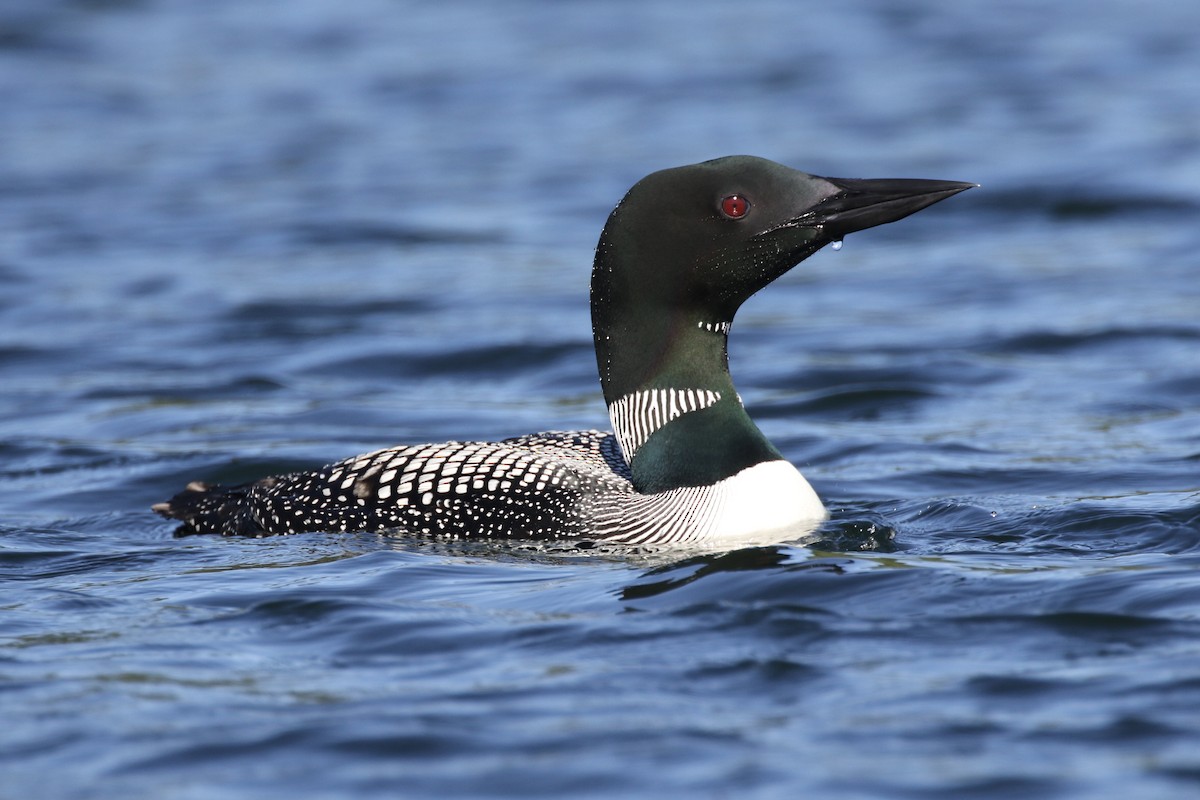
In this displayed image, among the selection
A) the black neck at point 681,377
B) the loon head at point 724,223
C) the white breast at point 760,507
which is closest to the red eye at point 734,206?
the loon head at point 724,223

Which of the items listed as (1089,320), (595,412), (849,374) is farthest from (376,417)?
(1089,320)

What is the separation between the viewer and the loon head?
5.36 meters

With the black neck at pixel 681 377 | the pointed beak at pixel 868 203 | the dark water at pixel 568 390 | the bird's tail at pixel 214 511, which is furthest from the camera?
the bird's tail at pixel 214 511

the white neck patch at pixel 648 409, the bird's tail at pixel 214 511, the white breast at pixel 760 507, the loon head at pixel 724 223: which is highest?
the loon head at pixel 724 223

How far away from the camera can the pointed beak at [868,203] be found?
17.5 feet

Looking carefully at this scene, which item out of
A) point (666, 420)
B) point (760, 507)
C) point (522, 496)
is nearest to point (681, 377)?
point (666, 420)

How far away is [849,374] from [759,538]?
319cm

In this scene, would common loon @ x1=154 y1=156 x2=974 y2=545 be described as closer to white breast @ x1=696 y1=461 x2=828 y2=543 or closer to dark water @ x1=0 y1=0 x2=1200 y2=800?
white breast @ x1=696 y1=461 x2=828 y2=543

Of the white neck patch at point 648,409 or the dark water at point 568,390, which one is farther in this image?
the white neck patch at point 648,409

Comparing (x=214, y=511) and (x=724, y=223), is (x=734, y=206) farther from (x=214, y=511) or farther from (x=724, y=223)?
(x=214, y=511)

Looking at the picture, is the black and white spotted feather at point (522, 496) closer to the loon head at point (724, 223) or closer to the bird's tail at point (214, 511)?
the bird's tail at point (214, 511)

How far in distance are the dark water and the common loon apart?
0.46 feet

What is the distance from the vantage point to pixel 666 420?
18.3 feet

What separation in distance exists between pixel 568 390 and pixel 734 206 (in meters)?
3.15
